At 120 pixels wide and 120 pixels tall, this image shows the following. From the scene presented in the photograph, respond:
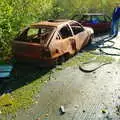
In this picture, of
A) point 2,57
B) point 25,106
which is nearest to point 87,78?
point 25,106

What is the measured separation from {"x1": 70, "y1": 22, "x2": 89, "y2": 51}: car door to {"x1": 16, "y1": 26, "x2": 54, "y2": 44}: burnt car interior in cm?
140

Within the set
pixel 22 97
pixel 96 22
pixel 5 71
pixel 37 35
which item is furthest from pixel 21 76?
pixel 96 22

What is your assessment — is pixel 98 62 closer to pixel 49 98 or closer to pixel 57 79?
pixel 57 79

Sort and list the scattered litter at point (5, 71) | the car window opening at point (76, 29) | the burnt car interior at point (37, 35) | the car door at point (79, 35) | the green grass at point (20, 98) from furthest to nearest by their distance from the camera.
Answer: the car window opening at point (76, 29), the car door at point (79, 35), the burnt car interior at point (37, 35), the scattered litter at point (5, 71), the green grass at point (20, 98)

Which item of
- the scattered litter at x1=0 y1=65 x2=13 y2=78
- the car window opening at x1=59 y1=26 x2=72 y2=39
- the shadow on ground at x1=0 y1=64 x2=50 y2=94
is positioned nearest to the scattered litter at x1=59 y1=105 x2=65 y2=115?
the shadow on ground at x1=0 y1=64 x2=50 y2=94

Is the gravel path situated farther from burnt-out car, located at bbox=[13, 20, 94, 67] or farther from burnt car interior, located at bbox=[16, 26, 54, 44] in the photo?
burnt car interior, located at bbox=[16, 26, 54, 44]

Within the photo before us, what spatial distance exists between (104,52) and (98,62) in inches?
58.0

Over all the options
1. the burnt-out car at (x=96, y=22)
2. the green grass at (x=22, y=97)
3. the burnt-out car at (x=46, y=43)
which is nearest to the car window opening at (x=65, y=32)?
the burnt-out car at (x=46, y=43)

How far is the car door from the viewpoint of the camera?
11547 millimetres

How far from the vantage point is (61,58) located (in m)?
10.4

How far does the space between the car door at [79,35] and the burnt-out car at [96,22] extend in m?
3.75

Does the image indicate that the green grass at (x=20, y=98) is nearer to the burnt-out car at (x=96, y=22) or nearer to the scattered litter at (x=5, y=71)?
the scattered litter at (x=5, y=71)

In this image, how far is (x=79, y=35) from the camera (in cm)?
1185

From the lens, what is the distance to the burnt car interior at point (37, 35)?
395 inches
